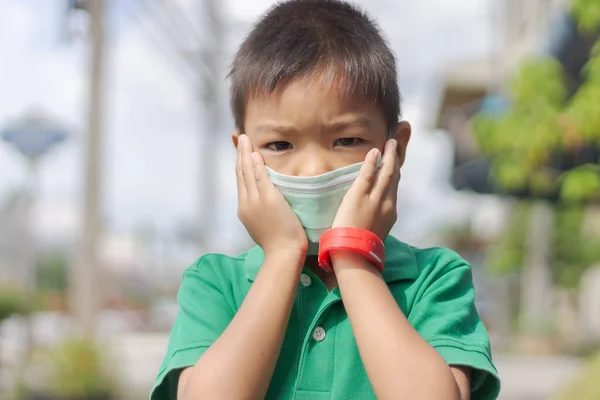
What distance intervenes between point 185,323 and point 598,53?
5755 millimetres

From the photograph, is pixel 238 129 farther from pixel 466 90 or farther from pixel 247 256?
pixel 466 90

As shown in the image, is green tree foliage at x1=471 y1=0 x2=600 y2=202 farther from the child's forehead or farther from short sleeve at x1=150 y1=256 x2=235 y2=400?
short sleeve at x1=150 y1=256 x2=235 y2=400

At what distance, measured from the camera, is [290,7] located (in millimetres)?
2186

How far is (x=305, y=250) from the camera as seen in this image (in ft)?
6.32

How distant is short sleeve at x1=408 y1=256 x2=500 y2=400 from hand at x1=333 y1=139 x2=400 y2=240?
0.15 metres

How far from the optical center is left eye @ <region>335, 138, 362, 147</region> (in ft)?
6.38

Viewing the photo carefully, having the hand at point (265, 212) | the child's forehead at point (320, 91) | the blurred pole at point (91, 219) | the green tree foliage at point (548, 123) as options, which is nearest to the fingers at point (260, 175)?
the hand at point (265, 212)

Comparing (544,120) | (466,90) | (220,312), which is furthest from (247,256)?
(466,90)

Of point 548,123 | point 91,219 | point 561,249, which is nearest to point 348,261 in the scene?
point 548,123

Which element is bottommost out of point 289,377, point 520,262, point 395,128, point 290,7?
point 289,377

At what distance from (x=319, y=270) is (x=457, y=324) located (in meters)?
0.30

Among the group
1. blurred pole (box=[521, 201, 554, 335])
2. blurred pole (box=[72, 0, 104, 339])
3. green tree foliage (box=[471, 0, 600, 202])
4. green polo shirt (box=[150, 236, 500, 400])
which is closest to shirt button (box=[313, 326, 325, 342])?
green polo shirt (box=[150, 236, 500, 400])

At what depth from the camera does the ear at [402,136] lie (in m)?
2.09

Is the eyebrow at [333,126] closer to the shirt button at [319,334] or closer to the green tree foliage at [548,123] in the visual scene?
the shirt button at [319,334]
